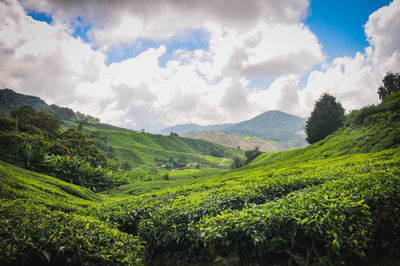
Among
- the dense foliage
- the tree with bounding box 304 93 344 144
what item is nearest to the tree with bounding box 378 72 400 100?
the tree with bounding box 304 93 344 144

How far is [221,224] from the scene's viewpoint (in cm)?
530

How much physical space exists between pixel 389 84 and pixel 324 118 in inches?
1433

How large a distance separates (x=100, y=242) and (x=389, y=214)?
7026mm

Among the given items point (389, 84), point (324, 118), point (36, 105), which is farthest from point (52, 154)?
point (36, 105)

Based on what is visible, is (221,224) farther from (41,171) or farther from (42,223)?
(41,171)

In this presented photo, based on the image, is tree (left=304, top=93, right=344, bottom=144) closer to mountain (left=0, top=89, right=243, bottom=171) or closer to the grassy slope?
mountain (left=0, top=89, right=243, bottom=171)

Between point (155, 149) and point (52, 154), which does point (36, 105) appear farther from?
point (52, 154)

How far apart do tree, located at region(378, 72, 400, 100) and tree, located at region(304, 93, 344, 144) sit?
28.4 m

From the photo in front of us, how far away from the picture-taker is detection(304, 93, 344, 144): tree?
41531mm

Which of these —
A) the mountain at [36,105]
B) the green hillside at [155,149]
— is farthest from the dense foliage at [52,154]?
the mountain at [36,105]

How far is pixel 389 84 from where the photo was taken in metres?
59.3

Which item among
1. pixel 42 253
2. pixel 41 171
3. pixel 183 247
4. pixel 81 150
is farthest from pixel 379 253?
pixel 81 150

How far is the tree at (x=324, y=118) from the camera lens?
1635 inches

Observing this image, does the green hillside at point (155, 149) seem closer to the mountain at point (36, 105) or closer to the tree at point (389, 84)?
the mountain at point (36, 105)
